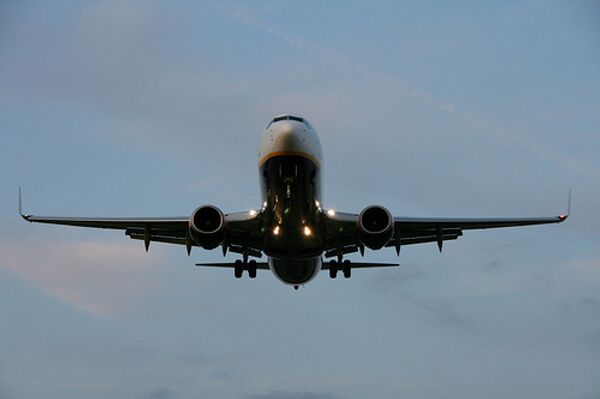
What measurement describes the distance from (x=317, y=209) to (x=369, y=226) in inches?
73.6

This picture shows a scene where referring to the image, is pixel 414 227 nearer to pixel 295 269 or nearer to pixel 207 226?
pixel 295 269

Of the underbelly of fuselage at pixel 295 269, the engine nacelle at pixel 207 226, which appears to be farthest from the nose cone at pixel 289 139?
the underbelly of fuselage at pixel 295 269

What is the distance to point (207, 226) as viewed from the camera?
28.9 m

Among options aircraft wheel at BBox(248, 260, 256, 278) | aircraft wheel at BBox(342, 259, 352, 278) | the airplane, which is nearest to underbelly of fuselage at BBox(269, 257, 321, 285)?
the airplane

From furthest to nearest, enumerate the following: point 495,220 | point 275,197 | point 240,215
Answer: point 495,220, point 240,215, point 275,197

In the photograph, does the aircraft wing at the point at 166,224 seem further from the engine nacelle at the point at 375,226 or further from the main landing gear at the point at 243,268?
the engine nacelle at the point at 375,226

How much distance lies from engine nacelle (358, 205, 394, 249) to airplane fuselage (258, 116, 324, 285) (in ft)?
5.47

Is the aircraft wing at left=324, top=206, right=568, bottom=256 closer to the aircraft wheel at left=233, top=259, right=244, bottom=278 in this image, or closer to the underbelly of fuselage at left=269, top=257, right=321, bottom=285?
the underbelly of fuselage at left=269, top=257, right=321, bottom=285

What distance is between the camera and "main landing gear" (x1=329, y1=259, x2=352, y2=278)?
36.2m

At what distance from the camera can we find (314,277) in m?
34.9

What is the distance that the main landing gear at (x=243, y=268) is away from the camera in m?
35.7

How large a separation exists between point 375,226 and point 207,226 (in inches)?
221

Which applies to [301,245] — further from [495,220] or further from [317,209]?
[495,220]

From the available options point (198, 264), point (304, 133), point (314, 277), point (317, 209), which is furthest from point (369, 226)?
point (198, 264)
